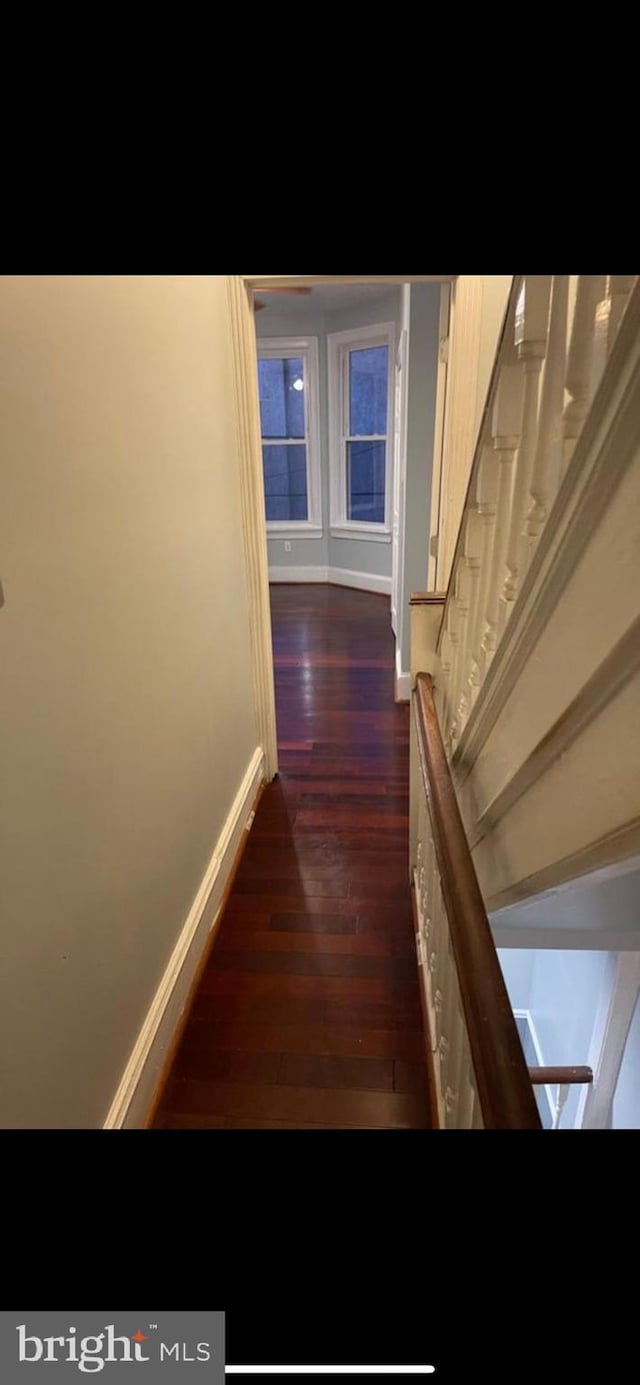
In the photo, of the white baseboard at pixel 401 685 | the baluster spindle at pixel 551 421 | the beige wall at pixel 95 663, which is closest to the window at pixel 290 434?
the white baseboard at pixel 401 685

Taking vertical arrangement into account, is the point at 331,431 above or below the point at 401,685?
above

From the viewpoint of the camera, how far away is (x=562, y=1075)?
208 cm

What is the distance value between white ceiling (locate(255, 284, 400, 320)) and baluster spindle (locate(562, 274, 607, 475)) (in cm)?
531

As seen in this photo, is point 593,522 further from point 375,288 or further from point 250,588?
point 375,288

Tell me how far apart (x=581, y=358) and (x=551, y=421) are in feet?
0.40

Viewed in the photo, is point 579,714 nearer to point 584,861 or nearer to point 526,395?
point 584,861

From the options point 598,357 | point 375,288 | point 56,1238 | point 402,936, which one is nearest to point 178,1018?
point 402,936

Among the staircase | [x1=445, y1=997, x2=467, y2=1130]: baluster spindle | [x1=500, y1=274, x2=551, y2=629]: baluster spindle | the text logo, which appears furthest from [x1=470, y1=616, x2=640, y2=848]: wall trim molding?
the text logo

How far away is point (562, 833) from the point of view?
83 centimetres

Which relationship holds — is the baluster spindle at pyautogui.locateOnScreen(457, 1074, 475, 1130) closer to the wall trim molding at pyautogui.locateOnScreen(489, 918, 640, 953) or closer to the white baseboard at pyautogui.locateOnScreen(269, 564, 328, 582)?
the wall trim molding at pyautogui.locateOnScreen(489, 918, 640, 953)

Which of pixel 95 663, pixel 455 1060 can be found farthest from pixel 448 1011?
pixel 95 663

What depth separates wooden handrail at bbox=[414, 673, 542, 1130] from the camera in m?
0.58

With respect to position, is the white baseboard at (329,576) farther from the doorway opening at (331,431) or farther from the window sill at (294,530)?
the window sill at (294,530)
